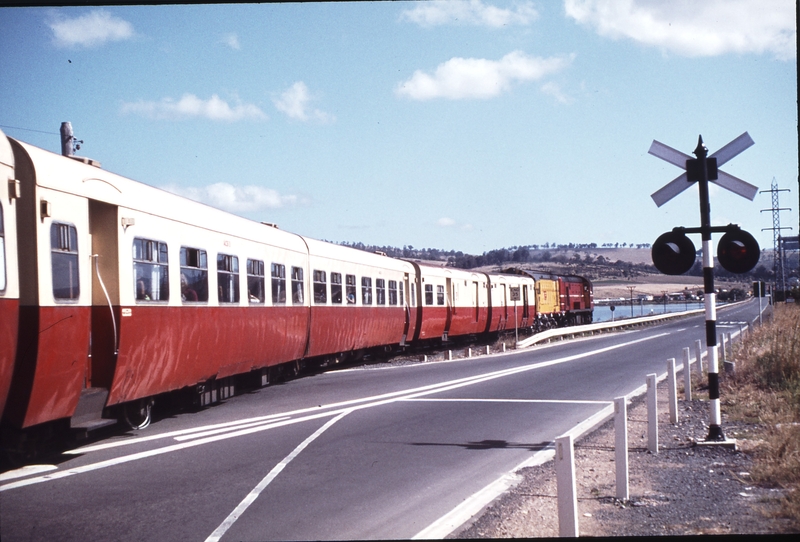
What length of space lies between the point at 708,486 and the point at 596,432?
3696 millimetres

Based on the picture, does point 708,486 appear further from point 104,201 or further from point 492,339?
point 492,339

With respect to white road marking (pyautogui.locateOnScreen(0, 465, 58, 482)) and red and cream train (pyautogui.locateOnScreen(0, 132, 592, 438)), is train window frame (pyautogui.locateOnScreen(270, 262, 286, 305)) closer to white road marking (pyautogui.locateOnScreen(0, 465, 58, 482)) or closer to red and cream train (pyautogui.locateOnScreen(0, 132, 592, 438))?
red and cream train (pyautogui.locateOnScreen(0, 132, 592, 438))

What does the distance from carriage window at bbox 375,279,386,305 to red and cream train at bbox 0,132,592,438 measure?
4.20 metres

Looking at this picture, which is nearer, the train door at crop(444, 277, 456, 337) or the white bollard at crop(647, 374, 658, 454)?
the white bollard at crop(647, 374, 658, 454)

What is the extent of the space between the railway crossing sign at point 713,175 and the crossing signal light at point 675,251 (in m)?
0.73

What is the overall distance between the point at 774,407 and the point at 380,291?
49.5 feet

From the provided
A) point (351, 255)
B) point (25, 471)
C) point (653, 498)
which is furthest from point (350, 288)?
point (653, 498)

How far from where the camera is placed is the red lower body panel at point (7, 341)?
7.61 meters

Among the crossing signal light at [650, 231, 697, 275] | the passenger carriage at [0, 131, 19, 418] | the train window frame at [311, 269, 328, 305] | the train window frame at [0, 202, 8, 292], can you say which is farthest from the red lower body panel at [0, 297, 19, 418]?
the train window frame at [311, 269, 328, 305]

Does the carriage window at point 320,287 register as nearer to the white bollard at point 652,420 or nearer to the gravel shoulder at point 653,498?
the gravel shoulder at point 653,498

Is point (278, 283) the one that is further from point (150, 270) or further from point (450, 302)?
point (450, 302)

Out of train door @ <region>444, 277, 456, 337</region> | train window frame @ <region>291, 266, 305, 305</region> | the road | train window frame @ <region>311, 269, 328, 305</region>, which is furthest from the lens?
train door @ <region>444, 277, 456, 337</region>

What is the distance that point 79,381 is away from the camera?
901cm

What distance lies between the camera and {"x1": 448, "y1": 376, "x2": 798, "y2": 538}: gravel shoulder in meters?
6.39
